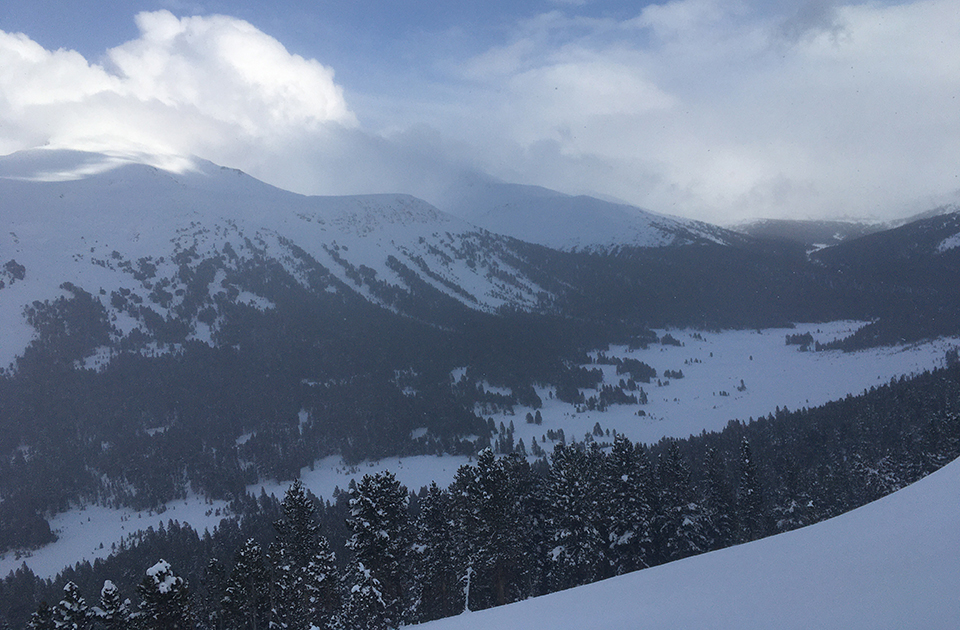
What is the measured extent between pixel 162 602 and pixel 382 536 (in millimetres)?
13036

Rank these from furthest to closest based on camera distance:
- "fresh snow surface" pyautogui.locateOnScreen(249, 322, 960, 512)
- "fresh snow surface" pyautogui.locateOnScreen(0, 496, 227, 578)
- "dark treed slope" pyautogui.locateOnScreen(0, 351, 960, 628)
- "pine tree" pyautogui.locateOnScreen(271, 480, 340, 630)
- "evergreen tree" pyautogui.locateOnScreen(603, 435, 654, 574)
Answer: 1. "fresh snow surface" pyautogui.locateOnScreen(249, 322, 960, 512)
2. "fresh snow surface" pyautogui.locateOnScreen(0, 496, 227, 578)
3. "evergreen tree" pyautogui.locateOnScreen(603, 435, 654, 574)
4. "dark treed slope" pyautogui.locateOnScreen(0, 351, 960, 628)
5. "pine tree" pyautogui.locateOnScreen(271, 480, 340, 630)

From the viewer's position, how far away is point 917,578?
8.88 metres

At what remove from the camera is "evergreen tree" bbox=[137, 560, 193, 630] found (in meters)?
26.0

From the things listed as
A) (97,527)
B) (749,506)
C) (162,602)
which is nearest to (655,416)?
(749,506)

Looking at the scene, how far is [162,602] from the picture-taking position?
26.3 m

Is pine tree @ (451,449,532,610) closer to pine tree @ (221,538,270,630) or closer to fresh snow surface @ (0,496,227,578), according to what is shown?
pine tree @ (221,538,270,630)

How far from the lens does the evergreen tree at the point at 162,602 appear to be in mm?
26031

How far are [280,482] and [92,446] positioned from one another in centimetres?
5999

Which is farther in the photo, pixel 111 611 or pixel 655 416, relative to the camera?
pixel 655 416

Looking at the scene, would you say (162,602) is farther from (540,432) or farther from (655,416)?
(655,416)

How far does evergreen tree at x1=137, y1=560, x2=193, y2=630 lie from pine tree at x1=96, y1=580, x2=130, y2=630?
1534 mm

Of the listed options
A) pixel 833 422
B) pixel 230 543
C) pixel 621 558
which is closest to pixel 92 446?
pixel 230 543

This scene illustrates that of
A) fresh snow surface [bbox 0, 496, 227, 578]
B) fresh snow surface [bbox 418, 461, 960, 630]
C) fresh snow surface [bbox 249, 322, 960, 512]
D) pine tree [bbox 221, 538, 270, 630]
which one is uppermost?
fresh snow surface [bbox 418, 461, 960, 630]

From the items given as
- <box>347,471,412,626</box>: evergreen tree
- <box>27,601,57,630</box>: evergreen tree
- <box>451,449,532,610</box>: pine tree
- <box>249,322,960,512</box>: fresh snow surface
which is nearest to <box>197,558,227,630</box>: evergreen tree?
<box>27,601,57,630</box>: evergreen tree
